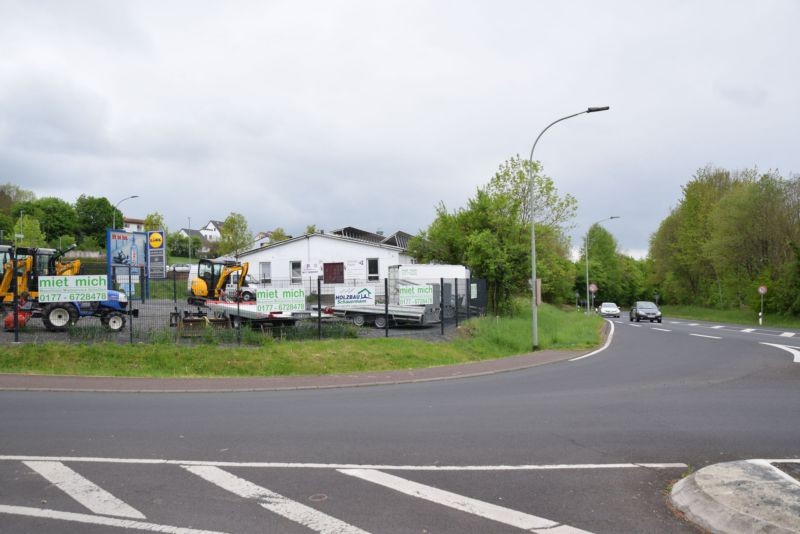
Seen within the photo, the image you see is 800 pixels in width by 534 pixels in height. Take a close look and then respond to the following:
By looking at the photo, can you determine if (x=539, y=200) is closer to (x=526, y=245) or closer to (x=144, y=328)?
(x=526, y=245)

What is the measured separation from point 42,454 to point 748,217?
2100 inches

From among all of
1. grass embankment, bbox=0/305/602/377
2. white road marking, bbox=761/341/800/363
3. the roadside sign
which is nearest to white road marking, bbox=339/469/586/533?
grass embankment, bbox=0/305/602/377

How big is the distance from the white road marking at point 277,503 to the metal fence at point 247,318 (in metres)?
11.2

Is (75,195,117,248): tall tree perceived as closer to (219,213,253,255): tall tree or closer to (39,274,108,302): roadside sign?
(219,213,253,255): tall tree

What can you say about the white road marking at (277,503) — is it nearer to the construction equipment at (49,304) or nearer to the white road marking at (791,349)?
the construction equipment at (49,304)

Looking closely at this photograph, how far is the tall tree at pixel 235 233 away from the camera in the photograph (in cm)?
7081

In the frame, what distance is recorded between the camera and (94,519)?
16.1 feet

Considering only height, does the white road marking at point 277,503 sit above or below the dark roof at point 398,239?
below

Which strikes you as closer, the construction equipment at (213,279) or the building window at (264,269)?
the construction equipment at (213,279)

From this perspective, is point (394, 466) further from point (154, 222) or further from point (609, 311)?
point (154, 222)

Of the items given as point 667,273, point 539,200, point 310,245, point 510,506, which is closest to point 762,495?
point 510,506

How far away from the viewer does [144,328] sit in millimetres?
17641

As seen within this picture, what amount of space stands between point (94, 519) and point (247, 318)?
15.7 meters

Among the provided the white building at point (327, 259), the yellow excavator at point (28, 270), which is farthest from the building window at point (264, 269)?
the yellow excavator at point (28, 270)
